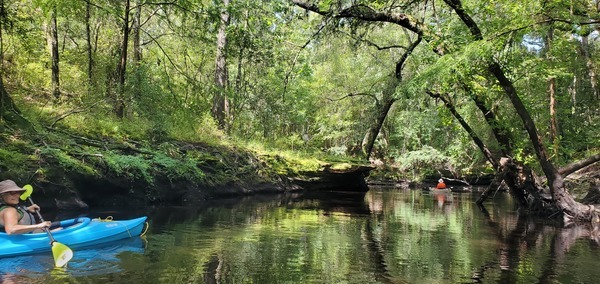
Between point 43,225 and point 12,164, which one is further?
point 12,164

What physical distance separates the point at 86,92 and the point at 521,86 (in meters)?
17.3

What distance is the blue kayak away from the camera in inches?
277

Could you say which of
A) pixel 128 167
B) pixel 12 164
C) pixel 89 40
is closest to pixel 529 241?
pixel 128 167

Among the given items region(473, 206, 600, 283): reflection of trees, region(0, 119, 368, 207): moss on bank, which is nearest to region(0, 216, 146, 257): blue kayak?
region(0, 119, 368, 207): moss on bank

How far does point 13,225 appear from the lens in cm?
703

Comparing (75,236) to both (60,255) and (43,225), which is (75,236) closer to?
(43,225)

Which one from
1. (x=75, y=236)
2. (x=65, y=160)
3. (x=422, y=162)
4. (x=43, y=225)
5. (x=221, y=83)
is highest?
(x=221, y=83)

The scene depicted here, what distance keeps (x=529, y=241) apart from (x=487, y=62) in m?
4.86

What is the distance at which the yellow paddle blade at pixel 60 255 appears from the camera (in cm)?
656

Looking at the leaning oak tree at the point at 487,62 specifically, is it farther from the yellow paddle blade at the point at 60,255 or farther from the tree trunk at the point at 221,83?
the tree trunk at the point at 221,83

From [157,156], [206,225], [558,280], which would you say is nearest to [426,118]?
[157,156]

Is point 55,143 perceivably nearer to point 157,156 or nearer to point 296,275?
point 157,156

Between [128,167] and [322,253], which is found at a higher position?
[128,167]

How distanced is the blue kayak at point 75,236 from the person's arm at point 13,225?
0.29 ft
